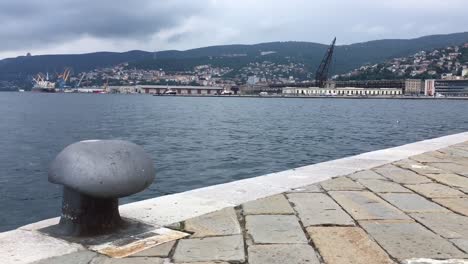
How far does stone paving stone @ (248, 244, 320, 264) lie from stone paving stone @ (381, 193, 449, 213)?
1.37 metres

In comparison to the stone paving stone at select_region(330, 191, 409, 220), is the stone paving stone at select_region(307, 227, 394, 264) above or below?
above

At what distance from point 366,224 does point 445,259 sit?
31.1 inches

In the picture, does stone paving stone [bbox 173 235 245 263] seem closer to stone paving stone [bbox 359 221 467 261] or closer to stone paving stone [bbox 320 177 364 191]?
stone paving stone [bbox 359 221 467 261]

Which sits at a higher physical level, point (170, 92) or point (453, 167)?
point (453, 167)

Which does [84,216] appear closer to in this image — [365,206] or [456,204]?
[365,206]

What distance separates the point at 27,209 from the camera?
30.5ft

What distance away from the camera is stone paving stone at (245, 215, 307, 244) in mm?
3250

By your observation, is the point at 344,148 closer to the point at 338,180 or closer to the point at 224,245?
the point at 338,180

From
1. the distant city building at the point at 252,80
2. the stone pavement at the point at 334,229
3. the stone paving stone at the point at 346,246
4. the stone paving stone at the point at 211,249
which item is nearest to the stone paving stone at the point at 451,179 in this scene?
the stone pavement at the point at 334,229

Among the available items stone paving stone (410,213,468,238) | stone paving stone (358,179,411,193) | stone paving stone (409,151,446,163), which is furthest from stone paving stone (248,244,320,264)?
stone paving stone (409,151,446,163)

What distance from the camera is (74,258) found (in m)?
2.92

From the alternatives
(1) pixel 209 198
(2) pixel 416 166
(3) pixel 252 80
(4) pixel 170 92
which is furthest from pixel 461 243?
(3) pixel 252 80

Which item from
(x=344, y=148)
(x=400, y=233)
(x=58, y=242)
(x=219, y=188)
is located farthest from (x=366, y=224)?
(x=344, y=148)

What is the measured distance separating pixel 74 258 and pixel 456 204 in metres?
3.09
